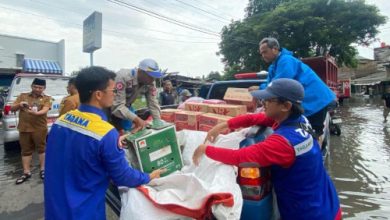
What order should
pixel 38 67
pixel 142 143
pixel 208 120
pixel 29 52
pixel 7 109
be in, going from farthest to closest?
pixel 29 52, pixel 38 67, pixel 7 109, pixel 208 120, pixel 142 143

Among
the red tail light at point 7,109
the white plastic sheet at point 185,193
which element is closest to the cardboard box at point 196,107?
the white plastic sheet at point 185,193

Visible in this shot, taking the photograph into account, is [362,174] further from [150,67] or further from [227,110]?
[150,67]

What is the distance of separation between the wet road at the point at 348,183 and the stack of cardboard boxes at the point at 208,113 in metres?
1.93

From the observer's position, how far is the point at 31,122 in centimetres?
495

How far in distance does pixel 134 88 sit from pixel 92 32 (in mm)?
9732

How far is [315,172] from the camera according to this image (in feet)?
5.94

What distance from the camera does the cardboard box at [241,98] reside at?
366 centimetres

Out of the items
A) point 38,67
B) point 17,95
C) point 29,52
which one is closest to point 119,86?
point 17,95

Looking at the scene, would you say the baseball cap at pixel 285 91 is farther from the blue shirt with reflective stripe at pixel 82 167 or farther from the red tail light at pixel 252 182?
the blue shirt with reflective stripe at pixel 82 167

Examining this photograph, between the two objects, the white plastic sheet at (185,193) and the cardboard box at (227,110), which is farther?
the cardboard box at (227,110)

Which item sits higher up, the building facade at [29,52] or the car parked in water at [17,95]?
the building facade at [29,52]

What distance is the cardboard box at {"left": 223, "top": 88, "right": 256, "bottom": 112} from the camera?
366cm

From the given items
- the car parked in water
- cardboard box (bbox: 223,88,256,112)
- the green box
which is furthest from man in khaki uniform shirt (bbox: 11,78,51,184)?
the green box

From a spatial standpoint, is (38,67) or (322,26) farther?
(322,26)
